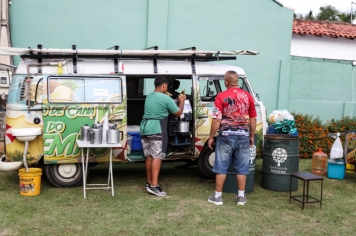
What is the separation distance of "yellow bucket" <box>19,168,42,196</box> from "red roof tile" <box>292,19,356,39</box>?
33.0ft

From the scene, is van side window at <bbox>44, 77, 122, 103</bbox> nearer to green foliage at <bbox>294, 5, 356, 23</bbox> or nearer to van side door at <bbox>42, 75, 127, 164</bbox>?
van side door at <bbox>42, 75, 127, 164</bbox>

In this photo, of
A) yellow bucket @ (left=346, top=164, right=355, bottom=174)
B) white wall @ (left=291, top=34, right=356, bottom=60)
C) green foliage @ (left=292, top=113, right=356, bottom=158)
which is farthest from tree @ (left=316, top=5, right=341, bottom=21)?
yellow bucket @ (left=346, top=164, right=355, bottom=174)

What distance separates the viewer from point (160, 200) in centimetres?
554

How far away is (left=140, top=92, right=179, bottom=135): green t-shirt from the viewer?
574cm

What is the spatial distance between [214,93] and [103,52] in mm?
2457

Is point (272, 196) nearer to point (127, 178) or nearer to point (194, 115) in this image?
point (194, 115)

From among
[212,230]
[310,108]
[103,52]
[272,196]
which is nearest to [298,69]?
[310,108]

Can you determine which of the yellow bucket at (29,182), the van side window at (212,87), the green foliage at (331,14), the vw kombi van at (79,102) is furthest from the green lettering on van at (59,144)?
the green foliage at (331,14)

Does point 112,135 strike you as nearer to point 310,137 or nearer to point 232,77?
point 232,77

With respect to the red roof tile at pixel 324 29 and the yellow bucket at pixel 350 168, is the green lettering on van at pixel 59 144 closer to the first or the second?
the yellow bucket at pixel 350 168

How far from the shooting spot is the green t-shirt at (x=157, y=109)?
5738 millimetres

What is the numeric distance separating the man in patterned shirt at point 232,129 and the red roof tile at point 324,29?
26.5ft

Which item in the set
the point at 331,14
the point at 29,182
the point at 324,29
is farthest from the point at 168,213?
the point at 331,14

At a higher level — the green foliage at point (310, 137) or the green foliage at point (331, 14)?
the green foliage at point (331, 14)
